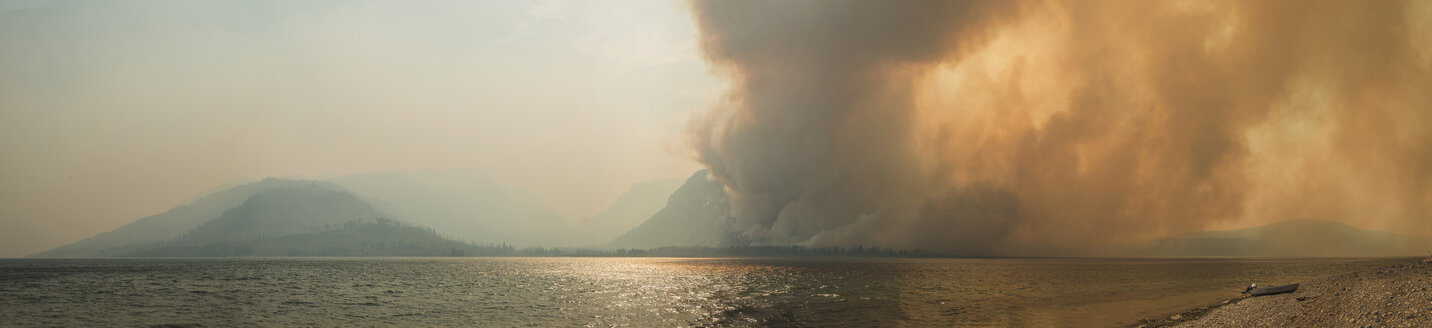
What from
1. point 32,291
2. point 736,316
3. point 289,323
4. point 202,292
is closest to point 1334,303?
point 736,316

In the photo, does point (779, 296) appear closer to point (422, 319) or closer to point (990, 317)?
point (990, 317)

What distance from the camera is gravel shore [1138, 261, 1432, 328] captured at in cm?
3503

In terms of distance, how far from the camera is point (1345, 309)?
1654 inches

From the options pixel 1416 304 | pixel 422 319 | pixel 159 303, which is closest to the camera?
pixel 1416 304

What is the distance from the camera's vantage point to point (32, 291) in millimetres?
120062

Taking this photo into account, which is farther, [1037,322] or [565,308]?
[565,308]

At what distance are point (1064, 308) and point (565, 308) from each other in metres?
57.9

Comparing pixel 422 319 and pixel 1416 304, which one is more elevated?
pixel 1416 304

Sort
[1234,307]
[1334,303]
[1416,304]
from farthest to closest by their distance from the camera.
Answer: [1234,307] → [1334,303] → [1416,304]

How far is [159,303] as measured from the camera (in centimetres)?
9162

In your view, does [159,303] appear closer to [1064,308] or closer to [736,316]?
[736,316]

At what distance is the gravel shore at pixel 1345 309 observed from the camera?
35.0 m

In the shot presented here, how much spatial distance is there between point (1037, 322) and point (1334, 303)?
68.9 ft

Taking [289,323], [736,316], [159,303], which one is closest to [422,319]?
[289,323]
